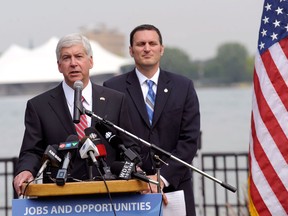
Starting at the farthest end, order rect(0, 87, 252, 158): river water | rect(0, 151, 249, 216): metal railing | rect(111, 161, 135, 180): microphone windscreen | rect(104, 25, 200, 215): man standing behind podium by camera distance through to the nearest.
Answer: rect(0, 87, 252, 158): river water < rect(0, 151, 249, 216): metal railing < rect(104, 25, 200, 215): man standing behind podium < rect(111, 161, 135, 180): microphone windscreen

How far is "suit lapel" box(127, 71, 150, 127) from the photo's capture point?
6.79 meters

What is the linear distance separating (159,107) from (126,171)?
169 cm

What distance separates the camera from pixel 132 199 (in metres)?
5.12

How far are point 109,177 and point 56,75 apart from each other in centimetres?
5640

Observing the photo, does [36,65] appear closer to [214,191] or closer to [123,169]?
[214,191]

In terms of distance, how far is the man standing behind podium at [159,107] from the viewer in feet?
22.1

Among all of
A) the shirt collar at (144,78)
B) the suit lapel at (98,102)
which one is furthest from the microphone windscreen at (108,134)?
the shirt collar at (144,78)

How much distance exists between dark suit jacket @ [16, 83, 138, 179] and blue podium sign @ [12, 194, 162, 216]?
783mm

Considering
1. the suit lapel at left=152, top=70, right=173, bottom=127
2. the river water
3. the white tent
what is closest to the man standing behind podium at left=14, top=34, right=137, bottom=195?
the suit lapel at left=152, top=70, right=173, bottom=127

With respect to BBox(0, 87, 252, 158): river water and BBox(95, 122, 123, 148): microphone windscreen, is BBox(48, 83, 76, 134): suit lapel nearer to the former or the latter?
BBox(95, 122, 123, 148): microphone windscreen

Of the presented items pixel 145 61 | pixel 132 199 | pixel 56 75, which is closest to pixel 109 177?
pixel 132 199

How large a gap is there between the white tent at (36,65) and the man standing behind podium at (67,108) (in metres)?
52.6

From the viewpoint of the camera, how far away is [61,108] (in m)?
6.10

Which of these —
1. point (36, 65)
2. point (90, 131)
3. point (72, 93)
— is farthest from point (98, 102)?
point (36, 65)
